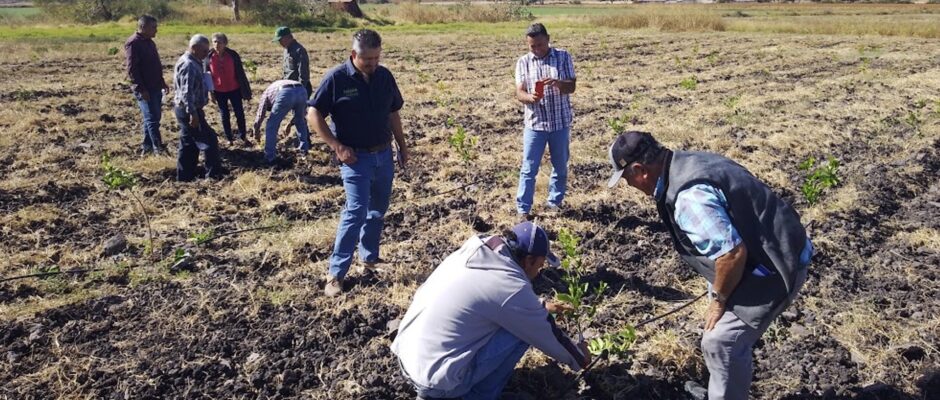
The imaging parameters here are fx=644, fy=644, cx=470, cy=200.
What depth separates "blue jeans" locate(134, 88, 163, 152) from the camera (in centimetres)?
817

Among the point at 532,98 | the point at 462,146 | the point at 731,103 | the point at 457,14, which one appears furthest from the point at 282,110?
the point at 457,14

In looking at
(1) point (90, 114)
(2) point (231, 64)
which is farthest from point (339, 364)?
(1) point (90, 114)

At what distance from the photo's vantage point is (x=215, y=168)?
7520mm

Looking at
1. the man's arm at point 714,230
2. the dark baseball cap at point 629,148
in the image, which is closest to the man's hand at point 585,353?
the man's arm at point 714,230

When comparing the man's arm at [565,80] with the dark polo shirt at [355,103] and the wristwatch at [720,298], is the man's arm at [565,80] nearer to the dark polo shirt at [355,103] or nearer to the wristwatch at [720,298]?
the dark polo shirt at [355,103]

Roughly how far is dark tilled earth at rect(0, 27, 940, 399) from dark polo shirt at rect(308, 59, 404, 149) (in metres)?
1.14

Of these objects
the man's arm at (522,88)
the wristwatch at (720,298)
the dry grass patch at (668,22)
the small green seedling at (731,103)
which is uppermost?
the dry grass patch at (668,22)

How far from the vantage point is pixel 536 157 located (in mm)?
5750

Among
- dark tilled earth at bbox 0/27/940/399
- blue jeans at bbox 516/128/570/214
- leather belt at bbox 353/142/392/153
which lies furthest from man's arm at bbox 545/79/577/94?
leather belt at bbox 353/142/392/153

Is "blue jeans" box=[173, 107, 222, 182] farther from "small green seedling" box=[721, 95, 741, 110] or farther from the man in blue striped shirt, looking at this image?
"small green seedling" box=[721, 95, 741, 110]

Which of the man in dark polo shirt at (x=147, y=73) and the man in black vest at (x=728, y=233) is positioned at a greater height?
the man in dark polo shirt at (x=147, y=73)

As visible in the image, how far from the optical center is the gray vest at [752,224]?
2.64 metres

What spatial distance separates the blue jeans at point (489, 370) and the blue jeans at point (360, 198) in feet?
5.90

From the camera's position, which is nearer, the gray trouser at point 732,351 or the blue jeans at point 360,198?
the gray trouser at point 732,351
